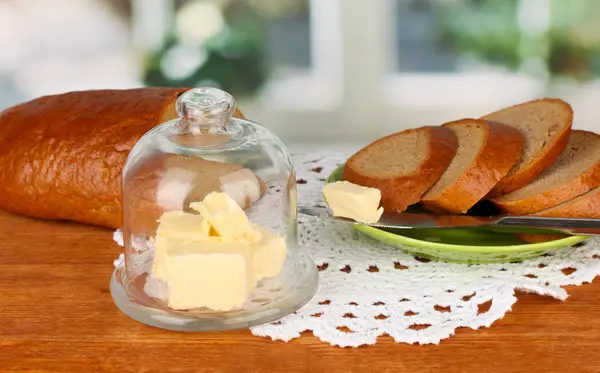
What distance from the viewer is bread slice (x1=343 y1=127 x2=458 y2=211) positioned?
1403 mm

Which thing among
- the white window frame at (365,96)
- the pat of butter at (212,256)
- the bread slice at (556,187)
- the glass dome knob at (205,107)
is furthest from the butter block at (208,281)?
the white window frame at (365,96)

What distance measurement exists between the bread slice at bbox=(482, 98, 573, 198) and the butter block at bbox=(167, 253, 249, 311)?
0.55 metres

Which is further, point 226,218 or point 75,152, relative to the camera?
point 75,152

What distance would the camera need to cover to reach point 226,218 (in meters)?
1.08

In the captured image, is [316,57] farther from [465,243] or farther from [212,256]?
[212,256]

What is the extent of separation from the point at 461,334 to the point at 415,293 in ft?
0.43

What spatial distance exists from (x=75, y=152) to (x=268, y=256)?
58 centimetres

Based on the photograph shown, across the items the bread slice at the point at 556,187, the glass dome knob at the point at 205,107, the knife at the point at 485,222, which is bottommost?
the knife at the point at 485,222

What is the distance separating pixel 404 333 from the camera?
1078 mm

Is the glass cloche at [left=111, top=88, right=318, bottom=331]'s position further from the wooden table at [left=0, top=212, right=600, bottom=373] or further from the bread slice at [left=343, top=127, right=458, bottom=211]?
the bread slice at [left=343, top=127, right=458, bottom=211]

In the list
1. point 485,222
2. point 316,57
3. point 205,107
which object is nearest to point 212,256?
point 205,107

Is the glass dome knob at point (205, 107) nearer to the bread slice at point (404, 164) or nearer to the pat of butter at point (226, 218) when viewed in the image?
the pat of butter at point (226, 218)

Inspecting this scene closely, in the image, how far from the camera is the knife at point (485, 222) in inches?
49.5

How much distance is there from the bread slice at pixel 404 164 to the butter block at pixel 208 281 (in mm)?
403
